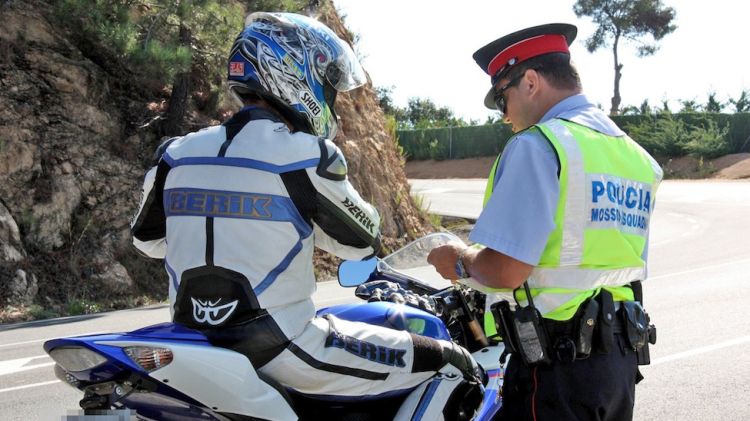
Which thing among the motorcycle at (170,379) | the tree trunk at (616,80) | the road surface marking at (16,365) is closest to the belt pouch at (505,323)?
the motorcycle at (170,379)

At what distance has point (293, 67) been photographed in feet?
9.51

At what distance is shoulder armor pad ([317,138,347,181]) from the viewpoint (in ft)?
8.77

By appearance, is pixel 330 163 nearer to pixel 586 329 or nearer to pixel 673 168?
pixel 586 329

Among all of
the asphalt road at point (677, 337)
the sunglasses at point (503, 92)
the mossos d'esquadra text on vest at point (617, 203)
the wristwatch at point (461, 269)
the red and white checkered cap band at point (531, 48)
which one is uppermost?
the red and white checkered cap band at point (531, 48)

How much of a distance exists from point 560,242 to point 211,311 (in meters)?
1.11

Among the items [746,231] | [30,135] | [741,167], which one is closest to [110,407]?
[30,135]

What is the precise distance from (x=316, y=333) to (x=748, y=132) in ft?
156

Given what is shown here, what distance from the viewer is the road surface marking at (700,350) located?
23.2ft

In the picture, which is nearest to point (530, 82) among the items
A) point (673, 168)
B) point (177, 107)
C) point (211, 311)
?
point (211, 311)

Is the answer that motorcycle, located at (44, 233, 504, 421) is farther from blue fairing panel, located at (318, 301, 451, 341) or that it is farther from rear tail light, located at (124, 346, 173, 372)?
blue fairing panel, located at (318, 301, 451, 341)

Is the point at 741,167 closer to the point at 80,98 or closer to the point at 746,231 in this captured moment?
the point at 746,231

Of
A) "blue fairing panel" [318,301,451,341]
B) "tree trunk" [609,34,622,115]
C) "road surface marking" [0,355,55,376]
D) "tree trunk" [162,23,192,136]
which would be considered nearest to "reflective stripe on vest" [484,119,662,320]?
"blue fairing panel" [318,301,451,341]

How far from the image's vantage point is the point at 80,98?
1499cm

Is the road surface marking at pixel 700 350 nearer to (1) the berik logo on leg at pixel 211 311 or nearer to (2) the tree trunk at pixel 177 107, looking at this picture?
(1) the berik logo on leg at pixel 211 311
